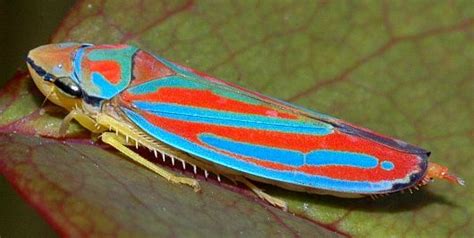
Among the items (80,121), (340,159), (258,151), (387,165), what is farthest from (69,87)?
(387,165)

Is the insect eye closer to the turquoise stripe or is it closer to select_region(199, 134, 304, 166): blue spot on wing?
the turquoise stripe

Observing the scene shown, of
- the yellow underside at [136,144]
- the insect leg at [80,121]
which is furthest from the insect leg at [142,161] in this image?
the insect leg at [80,121]

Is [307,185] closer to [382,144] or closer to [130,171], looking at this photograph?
[382,144]

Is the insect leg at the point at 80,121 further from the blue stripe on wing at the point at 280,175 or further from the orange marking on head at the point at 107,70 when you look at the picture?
the blue stripe on wing at the point at 280,175

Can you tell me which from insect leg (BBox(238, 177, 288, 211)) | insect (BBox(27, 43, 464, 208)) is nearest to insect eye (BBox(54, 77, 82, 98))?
insect (BBox(27, 43, 464, 208))

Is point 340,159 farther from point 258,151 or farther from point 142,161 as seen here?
point 142,161

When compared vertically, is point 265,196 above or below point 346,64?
below
